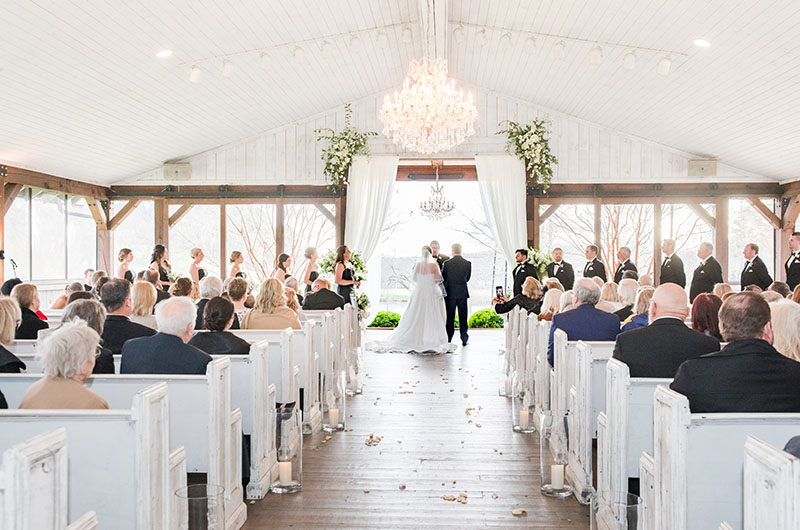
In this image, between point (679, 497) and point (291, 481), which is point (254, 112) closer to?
point (291, 481)

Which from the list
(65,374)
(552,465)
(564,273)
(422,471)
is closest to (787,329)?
(552,465)

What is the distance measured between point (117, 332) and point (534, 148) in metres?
8.82

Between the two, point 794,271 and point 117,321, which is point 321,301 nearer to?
point 117,321

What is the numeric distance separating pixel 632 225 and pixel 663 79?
150 inches

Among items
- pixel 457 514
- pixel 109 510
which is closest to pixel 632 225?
pixel 457 514

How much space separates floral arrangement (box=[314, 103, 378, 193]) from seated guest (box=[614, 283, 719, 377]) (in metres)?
8.86

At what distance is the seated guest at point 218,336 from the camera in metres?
4.05

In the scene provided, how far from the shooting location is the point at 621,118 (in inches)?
430

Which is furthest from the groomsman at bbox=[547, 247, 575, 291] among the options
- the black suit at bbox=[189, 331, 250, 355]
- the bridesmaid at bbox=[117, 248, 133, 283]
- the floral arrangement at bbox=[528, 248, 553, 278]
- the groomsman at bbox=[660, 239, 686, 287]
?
the black suit at bbox=[189, 331, 250, 355]

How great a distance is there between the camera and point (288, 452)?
4.15 m

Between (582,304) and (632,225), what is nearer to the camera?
(582,304)

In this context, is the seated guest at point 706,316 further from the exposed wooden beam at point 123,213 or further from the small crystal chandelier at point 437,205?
the exposed wooden beam at point 123,213

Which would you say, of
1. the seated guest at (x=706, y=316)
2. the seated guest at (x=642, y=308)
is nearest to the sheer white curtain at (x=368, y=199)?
the seated guest at (x=642, y=308)

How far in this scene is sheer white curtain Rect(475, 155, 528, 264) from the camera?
38.6 feet
